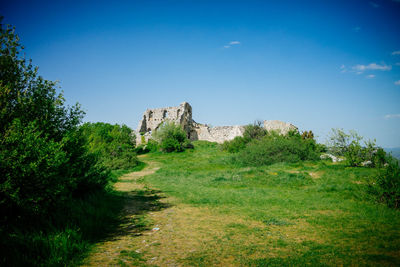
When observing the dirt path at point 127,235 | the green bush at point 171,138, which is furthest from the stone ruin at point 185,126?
the dirt path at point 127,235

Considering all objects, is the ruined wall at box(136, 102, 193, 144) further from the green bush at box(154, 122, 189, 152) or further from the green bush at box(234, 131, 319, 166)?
the green bush at box(234, 131, 319, 166)

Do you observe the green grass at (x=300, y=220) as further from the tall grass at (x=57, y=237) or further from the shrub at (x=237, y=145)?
the shrub at (x=237, y=145)

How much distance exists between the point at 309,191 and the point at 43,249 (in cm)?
1028

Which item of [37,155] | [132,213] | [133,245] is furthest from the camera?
[132,213]

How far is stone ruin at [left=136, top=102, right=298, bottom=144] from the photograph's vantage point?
41.1 metres

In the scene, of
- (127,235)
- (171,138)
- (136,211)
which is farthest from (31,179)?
(171,138)

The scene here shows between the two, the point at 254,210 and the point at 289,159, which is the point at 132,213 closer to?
the point at 254,210

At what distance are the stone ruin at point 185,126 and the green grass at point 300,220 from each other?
28392 mm

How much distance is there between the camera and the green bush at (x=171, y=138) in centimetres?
3055

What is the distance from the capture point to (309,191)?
411 inches

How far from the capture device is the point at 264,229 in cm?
578

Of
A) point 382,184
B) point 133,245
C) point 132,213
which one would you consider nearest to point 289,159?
point 382,184

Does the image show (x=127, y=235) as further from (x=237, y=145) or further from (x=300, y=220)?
(x=237, y=145)

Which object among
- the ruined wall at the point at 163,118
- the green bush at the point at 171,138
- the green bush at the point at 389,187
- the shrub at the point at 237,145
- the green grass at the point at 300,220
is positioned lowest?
the green grass at the point at 300,220
